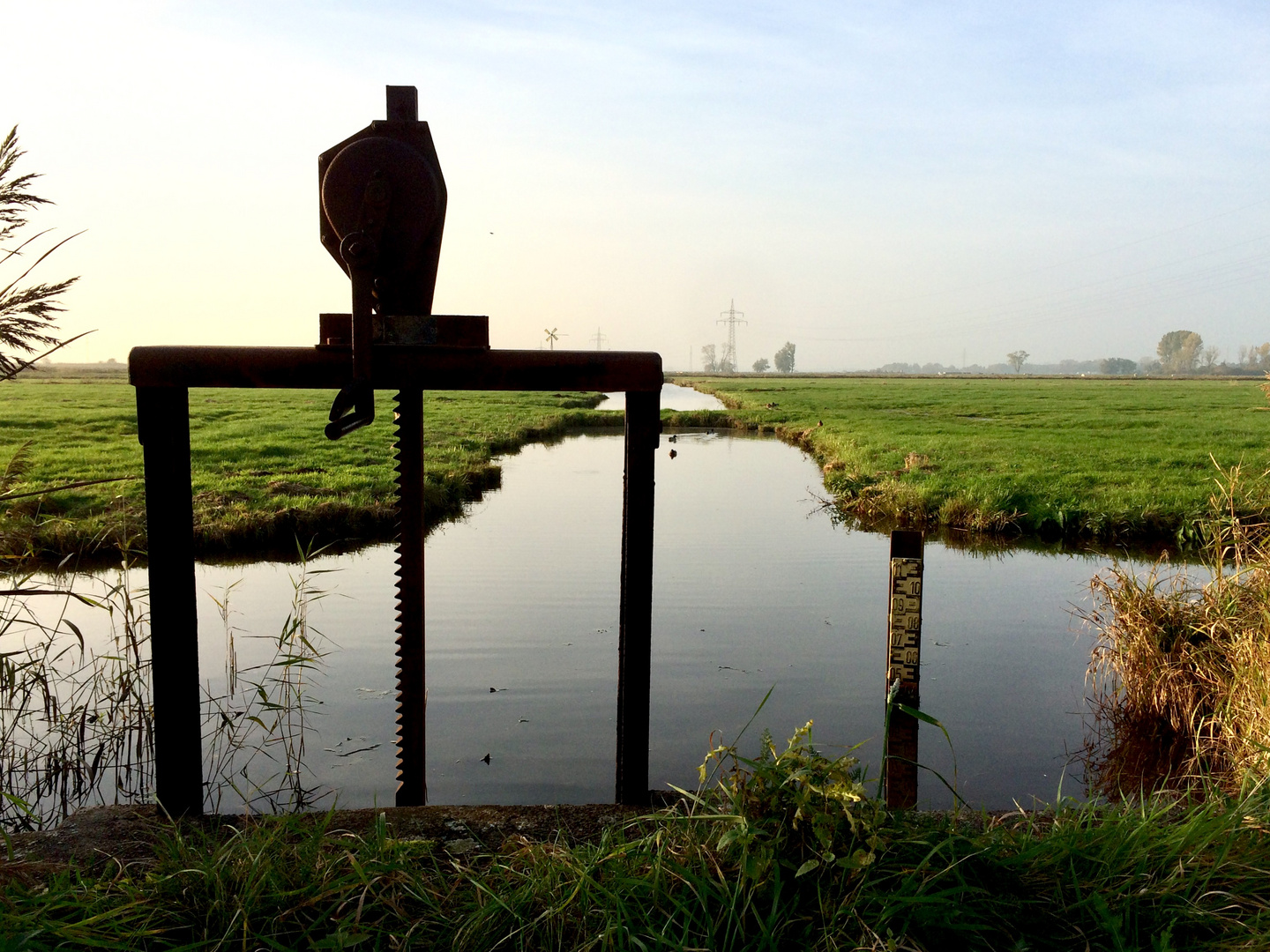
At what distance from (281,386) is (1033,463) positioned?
17.3 meters

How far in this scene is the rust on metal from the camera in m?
2.84

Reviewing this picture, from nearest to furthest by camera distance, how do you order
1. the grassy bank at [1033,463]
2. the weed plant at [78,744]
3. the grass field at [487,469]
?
1. the weed plant at [78,744]
2. the grass field at [487,469]
3. the grassy bank at [1033,463]

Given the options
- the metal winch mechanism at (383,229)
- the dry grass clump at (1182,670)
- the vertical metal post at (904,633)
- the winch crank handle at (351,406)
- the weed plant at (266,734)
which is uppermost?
the metal winch mechanism at (383,229)

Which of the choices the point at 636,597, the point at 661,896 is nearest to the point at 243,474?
the point at 636,597

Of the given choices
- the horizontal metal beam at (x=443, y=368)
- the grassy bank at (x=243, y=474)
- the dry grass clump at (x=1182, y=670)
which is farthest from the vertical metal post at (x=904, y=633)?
the grassy bank at (x=243, y=474)

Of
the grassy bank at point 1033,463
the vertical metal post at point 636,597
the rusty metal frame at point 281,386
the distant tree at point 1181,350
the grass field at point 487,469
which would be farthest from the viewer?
the distant tree at point 1181,350

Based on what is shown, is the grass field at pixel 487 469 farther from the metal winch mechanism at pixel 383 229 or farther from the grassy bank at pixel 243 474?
the metal winch mechanism at pixel 383 229

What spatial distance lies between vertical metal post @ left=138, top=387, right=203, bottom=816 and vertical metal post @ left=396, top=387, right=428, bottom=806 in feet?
2.22

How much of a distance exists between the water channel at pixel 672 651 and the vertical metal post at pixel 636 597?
5.30 ft

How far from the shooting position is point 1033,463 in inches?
697

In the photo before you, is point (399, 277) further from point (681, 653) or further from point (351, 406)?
point (681, 653)

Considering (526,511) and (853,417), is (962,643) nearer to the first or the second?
(526,511)

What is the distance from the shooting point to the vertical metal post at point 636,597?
2.94m

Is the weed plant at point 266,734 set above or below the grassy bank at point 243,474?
below
